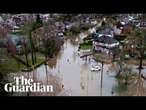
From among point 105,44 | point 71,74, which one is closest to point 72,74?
point 71,74

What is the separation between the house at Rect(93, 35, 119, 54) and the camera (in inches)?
116

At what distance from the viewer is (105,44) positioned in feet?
9.74

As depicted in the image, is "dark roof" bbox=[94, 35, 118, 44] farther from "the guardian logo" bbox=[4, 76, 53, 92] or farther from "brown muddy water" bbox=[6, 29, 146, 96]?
"the guardian logo" bbox=[4, 76, 53, 92]

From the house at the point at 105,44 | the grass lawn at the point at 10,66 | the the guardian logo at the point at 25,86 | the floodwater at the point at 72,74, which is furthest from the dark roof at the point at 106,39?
the grass lawn at the point at 10,66

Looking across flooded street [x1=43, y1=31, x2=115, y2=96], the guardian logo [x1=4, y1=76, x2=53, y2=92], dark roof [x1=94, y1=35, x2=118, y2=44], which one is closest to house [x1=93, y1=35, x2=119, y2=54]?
dark roof [x1=94, y1=35, x2=118, y2=44]

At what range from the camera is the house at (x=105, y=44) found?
2.96 m

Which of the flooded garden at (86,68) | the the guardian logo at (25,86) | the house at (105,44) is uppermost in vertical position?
the house at (105,44)

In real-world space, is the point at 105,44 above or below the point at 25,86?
above

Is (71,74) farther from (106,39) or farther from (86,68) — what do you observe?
(106,39)

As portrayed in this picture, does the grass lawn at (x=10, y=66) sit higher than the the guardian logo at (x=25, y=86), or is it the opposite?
the grass lawn at (x=10, y=66)

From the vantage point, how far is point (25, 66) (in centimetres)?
294

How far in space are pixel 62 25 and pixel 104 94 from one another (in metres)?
0.61

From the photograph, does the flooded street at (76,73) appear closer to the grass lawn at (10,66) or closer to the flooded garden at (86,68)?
the flooded garden at (86,68)
